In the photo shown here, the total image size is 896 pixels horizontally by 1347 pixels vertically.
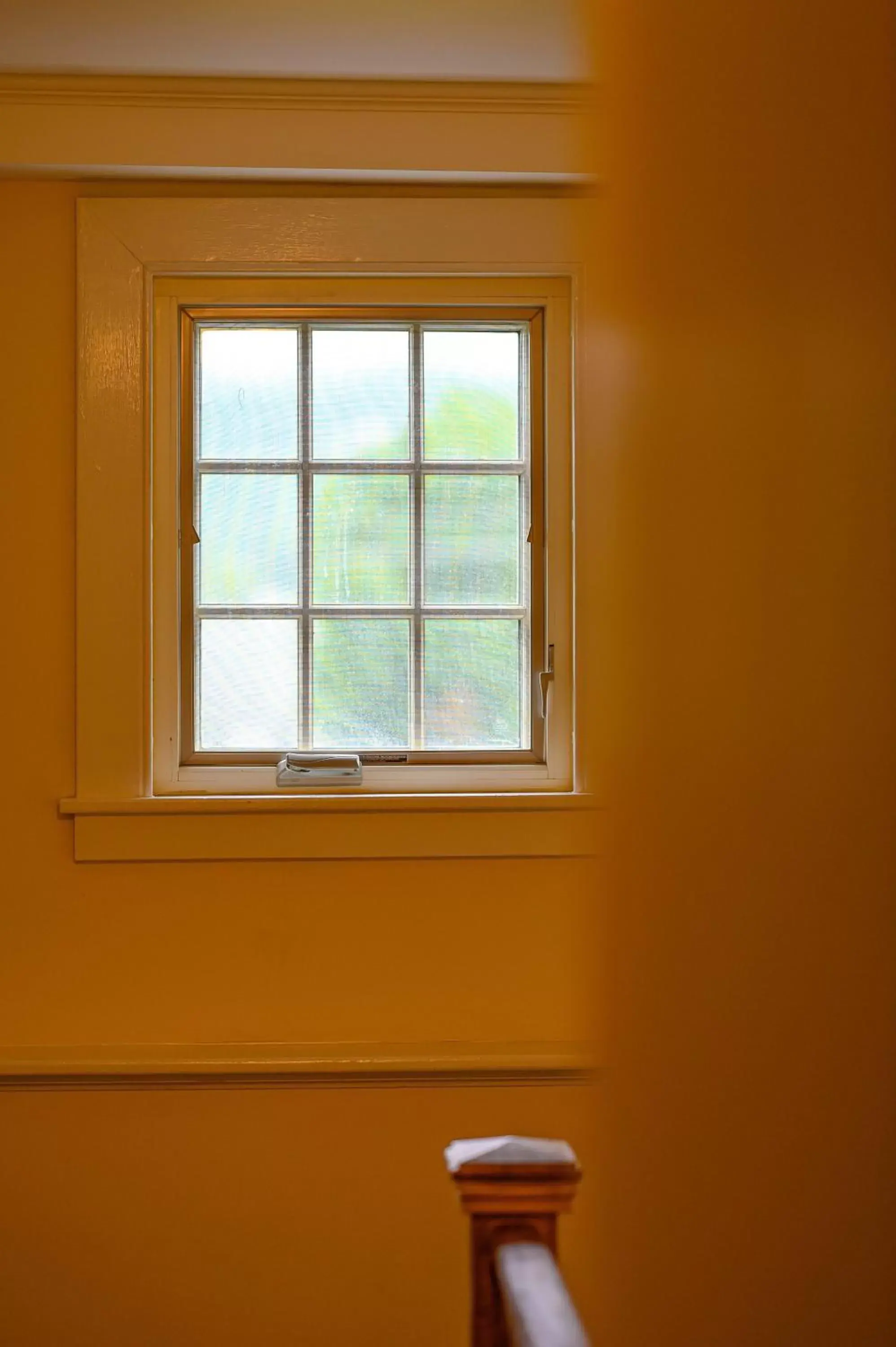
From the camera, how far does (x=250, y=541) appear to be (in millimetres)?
2133

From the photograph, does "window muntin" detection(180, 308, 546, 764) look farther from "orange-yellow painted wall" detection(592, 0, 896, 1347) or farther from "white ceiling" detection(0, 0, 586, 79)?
"orange-yellow painted wall" detection(592, 0, 896, 1347)

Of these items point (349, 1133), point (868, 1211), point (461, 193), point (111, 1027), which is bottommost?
point (349, 1133)

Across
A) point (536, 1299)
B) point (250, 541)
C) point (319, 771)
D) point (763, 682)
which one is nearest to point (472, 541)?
point (250, 541)

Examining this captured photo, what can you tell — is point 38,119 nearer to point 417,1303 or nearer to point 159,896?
point 159,896

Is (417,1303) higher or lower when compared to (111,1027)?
lower

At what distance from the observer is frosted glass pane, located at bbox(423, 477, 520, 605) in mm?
2141

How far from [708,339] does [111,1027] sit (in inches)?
82.2

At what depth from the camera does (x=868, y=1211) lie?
0.12m

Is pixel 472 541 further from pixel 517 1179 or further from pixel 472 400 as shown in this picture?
pixel 517 1179

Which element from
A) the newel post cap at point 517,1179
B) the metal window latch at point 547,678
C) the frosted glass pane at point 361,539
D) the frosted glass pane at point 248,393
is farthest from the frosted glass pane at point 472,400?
the newel post cap at point 517,1179

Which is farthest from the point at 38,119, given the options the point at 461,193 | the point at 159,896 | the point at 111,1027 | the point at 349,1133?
the point at 349,1133

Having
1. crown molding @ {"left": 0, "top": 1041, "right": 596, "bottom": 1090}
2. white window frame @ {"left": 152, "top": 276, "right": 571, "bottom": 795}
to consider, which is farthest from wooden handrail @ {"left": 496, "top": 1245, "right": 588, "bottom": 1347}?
white window frame @ {"left": 152, "top": 276, "right": 571, "bottom": 795}

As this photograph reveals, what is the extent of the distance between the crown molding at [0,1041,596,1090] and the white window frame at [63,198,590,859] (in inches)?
13.4

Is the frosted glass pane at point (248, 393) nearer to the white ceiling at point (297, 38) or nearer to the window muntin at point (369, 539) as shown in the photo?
the window muntin at point (369, 539)
